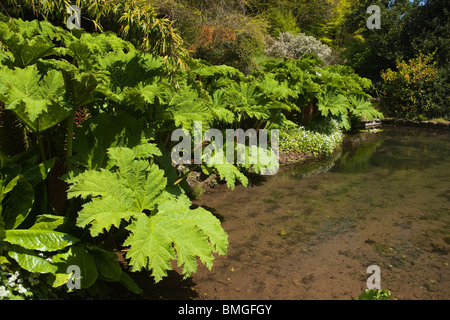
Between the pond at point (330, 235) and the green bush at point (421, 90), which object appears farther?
the green bush at point (421, 90)

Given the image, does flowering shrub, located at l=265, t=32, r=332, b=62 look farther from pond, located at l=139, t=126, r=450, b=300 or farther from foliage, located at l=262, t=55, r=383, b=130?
pond, located at l=139, t=126, r=450, b=300

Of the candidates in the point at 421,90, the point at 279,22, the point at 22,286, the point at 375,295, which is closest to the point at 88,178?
the point at 22,286

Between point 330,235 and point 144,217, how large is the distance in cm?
229

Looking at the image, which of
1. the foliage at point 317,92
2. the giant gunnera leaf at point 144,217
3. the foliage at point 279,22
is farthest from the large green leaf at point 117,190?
the foliage at point 279,22

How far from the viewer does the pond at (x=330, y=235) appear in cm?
292

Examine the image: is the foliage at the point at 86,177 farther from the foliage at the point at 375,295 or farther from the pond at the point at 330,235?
the foliage at the point at 375,295

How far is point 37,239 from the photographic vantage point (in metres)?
2.32

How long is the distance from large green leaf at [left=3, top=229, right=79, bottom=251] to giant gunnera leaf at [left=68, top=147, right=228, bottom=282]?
0.31 metres

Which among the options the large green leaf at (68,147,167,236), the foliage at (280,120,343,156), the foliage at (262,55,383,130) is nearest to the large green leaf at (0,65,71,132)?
the large green leaf at (68,147,167,236)

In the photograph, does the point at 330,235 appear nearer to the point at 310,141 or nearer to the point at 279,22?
the point at 310,141

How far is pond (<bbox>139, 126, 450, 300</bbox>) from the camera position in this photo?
292cm

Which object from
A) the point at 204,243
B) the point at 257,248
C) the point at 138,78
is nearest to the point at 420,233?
the point at 257,248

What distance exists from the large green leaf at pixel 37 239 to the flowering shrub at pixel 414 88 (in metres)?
13.3

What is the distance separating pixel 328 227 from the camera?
162 inches
